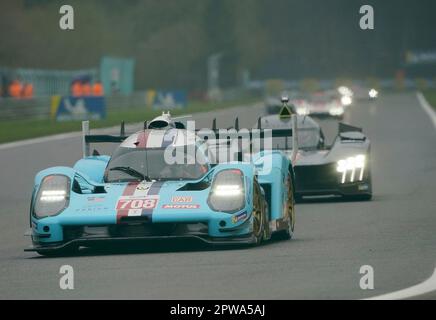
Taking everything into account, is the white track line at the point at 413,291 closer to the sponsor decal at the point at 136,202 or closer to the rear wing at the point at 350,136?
the sponsor decal at the point at 136,202

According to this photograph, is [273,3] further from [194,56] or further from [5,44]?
[5,44]

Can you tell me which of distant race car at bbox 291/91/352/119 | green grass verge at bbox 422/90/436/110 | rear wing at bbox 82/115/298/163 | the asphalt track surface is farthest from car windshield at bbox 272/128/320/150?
green grass verge at bbox 422/90/436/110

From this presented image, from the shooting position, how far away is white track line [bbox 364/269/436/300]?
818 cm

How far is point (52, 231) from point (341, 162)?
6940mm

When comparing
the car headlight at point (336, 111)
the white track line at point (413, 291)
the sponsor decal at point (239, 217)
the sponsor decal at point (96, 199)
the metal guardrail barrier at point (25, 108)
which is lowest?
the car headlight at point (336, 111)

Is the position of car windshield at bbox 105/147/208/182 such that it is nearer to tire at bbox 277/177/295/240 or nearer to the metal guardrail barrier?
tire at bbox 277/177/295/240

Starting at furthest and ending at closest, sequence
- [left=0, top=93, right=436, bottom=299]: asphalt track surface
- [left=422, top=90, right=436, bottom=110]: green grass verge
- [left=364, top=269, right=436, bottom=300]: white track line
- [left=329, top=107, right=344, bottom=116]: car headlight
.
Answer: [left=422, top=90, right=436, bottom=110]: green grass verge, [left=329, top=107, right=344, bottom=116]: car headlight, [left=0, top=93, right=436, bottom=299]: asphalt track surface, [left=364, top=269, right=436, bottom=300]: white track line

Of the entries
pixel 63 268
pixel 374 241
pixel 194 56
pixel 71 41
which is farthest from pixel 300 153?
pixel 194 56

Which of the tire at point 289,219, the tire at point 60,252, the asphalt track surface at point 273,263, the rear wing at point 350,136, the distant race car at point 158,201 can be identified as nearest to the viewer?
the asphalt track surface at point 273,263

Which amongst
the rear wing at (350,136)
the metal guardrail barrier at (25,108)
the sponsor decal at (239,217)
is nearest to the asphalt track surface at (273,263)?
the sponsor decal at (239,217)

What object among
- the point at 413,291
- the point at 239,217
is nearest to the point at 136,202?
the point at 239,217

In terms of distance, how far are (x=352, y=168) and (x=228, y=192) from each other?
20.8 feet

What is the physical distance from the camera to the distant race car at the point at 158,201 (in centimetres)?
1111
